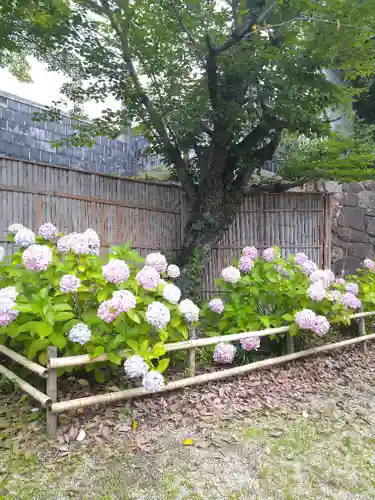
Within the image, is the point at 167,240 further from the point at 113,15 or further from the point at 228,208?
the point at 113,15

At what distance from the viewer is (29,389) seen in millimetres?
2197

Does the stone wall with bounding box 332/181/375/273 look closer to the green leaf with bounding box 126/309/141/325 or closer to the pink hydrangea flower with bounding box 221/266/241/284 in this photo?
the pink hydrangea flower with bounding box 221/266/241/284

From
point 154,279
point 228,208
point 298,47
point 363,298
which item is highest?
point 298,47

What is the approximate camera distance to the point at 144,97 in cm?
472

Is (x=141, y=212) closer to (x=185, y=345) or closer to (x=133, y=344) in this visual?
(x=185, y=345)

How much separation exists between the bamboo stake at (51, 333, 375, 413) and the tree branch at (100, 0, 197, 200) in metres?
2.43

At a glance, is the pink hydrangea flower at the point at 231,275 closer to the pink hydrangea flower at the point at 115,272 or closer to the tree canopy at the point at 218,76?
the pink hydrangea flower at the point at 115,272

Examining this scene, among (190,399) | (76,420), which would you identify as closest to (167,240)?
(190,399)

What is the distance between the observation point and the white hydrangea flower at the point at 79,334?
219cm

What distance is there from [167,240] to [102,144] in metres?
3.25

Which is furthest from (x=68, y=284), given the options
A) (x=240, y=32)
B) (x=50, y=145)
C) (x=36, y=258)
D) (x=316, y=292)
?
(x=50, y=145)

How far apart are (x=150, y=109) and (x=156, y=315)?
10.3 ft

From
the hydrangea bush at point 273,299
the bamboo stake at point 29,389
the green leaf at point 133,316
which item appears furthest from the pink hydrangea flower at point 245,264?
the bamboo stake at point 29,389

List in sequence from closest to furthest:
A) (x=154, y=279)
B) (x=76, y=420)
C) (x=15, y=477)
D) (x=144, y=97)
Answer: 1. (x=15, y=477)
2. (x=76, y=420)
3. (x=154, y=279)
4. (x=144, y=97)
